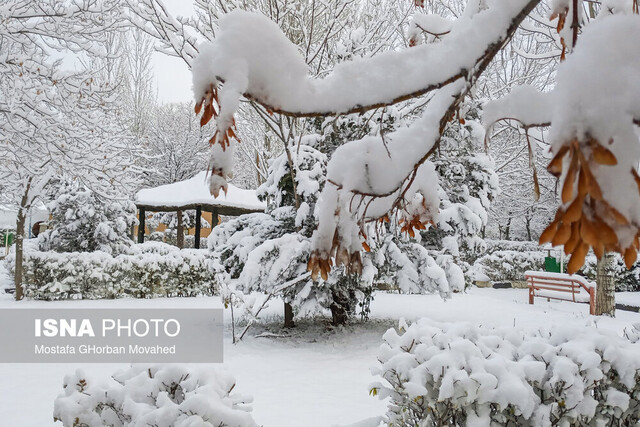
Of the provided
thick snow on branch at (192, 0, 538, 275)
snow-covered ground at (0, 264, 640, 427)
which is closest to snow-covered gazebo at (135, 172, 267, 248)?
snow-covered ground at (0, 264, 640, 427)

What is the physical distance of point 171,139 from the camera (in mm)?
24203

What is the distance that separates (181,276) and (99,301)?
2162 millimetres

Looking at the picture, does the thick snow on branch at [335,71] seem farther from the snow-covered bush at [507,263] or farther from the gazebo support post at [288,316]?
the snow-covered bush at [507,263]

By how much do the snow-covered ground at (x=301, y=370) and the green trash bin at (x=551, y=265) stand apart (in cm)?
548

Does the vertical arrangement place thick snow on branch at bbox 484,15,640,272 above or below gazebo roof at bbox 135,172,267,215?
below

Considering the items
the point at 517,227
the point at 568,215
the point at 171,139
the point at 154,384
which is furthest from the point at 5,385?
the point at 517,227

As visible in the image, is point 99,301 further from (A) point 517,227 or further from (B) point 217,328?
(A) point 517,227

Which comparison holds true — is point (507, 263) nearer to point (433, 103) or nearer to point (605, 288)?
point (605, 288)

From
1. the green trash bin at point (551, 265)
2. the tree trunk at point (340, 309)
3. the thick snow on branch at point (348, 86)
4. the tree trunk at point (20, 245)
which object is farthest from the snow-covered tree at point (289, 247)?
the green trash bin at point (551, 265)

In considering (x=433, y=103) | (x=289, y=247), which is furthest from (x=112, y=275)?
(x=433, y=103)

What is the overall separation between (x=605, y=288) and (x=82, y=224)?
42.7 ft

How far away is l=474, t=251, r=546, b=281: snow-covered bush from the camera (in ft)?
53.9

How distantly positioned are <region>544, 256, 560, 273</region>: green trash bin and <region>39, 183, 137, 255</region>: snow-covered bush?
1340 centimetres

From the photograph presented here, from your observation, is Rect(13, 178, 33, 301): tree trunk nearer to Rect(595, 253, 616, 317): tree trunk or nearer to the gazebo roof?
the gazebo roof
